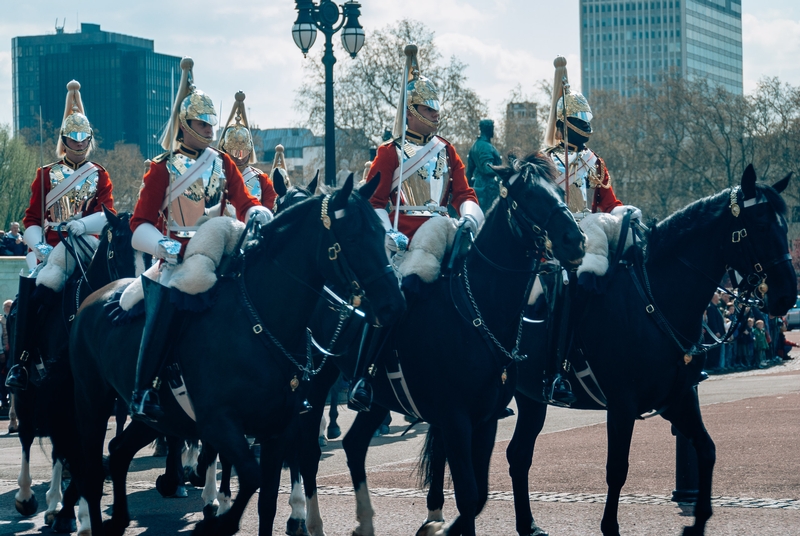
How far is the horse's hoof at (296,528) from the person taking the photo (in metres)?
8.23

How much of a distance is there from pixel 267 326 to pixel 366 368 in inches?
46.4

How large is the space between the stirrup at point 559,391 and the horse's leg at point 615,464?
0.35 meters

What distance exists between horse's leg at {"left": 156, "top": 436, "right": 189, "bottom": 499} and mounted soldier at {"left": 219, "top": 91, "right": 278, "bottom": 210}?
11.1 feet

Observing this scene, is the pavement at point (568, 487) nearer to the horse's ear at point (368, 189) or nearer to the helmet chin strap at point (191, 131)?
the horse's ear at point (368, 189)

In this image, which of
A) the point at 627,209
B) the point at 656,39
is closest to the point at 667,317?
the point at 627,209

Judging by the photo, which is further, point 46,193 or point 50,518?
point 46,193

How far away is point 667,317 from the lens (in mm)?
8055

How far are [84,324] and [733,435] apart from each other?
298 inches

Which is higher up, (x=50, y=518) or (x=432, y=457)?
(x=432, y=457)

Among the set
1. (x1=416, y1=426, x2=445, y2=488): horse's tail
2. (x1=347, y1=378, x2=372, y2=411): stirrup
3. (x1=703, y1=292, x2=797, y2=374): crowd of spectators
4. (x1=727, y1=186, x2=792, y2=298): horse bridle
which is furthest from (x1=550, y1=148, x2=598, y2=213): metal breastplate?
(x1=703, y1=292, x2=797, y2=374): crowd of spectators

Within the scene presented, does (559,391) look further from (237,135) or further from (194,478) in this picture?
(237,135)

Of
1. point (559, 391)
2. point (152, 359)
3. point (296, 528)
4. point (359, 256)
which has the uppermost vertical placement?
point (359, 256)

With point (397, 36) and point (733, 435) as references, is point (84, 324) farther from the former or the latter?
point (397, 36)

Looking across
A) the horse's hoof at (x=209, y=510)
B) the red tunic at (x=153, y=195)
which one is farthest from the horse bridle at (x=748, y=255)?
the horse's hoof at (x=209, y=510)
